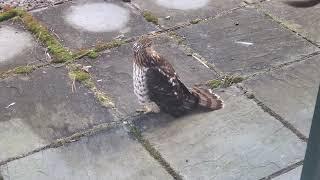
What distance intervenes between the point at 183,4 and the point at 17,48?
5.52 ft

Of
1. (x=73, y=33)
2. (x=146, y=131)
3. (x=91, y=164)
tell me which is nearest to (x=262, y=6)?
(x=73, y=33)

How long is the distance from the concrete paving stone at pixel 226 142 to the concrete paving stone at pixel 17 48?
1.26 meters

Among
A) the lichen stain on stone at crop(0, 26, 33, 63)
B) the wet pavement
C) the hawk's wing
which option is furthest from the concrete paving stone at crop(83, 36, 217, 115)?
Answer: the lichen stain on stone at crop(0, 26, 33, 63)

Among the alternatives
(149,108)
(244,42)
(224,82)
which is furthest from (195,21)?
(149,108)

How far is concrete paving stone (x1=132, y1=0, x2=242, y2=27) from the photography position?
5.60 meters

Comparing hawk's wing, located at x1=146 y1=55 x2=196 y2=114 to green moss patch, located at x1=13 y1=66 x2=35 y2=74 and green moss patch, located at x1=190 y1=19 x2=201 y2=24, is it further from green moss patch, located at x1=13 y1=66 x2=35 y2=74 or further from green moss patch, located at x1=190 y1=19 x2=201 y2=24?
green moss patch, located at x1=190 y1=19 x2=201 y2=24

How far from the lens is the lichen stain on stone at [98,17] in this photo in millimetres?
5449

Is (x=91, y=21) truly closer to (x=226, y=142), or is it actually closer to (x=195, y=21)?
(x=195, y=21)

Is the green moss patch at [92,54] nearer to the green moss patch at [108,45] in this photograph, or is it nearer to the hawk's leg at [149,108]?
the green moss patch at [108,45]

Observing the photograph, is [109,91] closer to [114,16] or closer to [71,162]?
[71,162]

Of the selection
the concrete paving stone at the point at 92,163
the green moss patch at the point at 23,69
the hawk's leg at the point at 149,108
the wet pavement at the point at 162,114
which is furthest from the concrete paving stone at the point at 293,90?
the green moss patch at the point at 23,69

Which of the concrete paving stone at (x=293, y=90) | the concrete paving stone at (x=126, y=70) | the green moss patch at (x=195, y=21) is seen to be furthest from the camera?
the green moss patch at (x=195, y=21)

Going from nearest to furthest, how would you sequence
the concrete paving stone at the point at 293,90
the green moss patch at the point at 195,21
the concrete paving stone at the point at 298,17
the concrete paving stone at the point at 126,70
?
1. the concrete paving stone at the point at 293,90
2. the concrete paving stone at the point at 126,70
3. the concrete paving stone at the point at 298,17
4. the green moss patch at the point at 195,21

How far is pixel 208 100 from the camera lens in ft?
14.5
